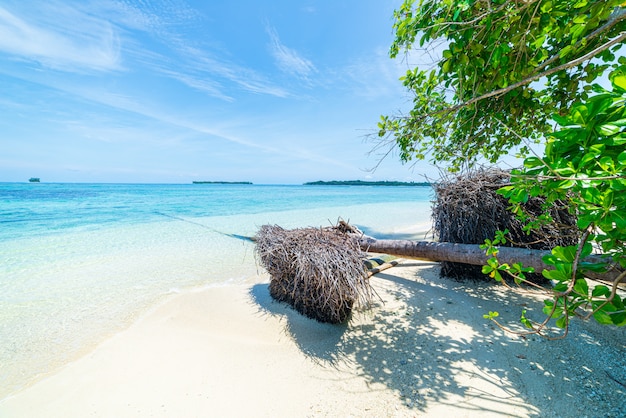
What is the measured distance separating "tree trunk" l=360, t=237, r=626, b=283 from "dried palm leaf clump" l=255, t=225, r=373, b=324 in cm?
109

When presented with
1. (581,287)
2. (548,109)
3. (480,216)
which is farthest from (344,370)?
(548,109)

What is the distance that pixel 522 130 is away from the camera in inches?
150

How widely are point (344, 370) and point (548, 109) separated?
436 centimetres

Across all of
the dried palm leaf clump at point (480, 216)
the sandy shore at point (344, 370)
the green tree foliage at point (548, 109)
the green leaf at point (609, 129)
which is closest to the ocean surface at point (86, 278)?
the sandy shore at point (344, 370)

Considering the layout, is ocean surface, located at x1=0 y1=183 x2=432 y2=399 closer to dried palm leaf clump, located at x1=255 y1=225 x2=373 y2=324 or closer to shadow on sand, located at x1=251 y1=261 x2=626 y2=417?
dried palm leaf clump, located at x1=255 y1=225 x2=373 y2=324

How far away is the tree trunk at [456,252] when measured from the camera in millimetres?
3374

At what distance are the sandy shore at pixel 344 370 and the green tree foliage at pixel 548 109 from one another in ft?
1.93

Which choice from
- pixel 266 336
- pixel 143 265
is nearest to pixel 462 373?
pixel 266 336

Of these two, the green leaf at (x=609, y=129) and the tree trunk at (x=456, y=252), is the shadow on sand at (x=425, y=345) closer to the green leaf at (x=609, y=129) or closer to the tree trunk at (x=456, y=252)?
the tree trunk at (x=456, y=252)

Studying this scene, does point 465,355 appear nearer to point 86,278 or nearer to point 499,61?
point 499,61

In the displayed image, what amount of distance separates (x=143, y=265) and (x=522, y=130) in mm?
9219

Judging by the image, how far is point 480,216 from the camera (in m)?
4.35

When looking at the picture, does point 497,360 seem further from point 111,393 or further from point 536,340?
point 111,393

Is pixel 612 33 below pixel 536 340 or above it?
above
